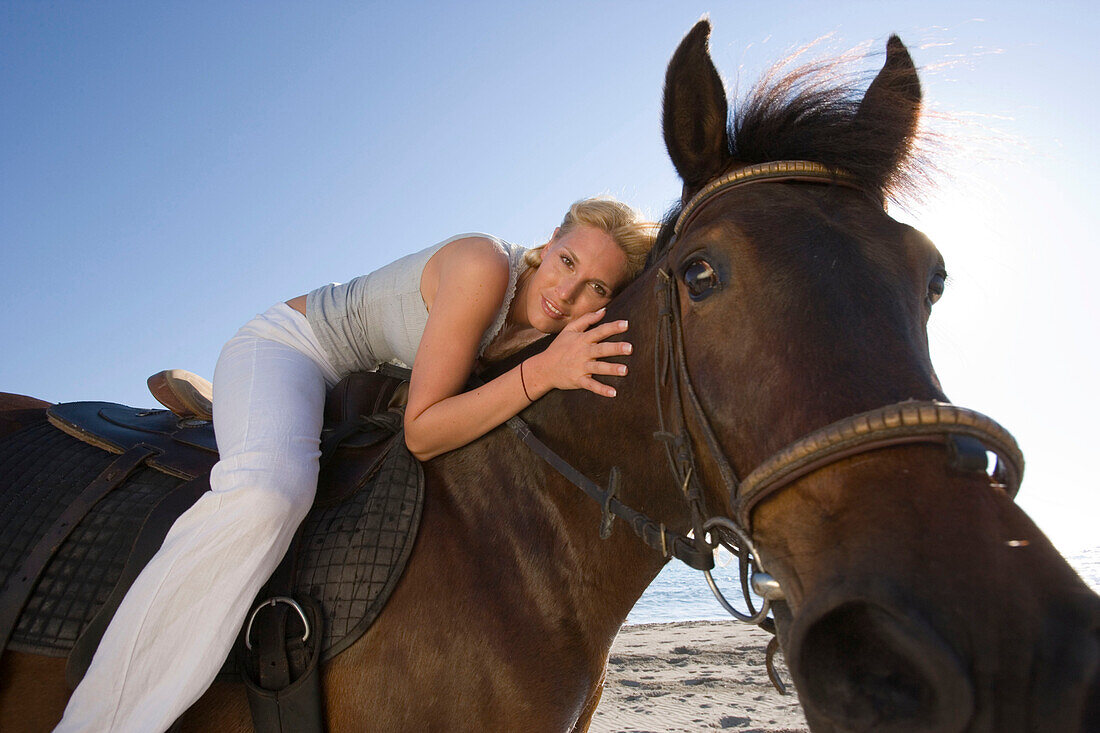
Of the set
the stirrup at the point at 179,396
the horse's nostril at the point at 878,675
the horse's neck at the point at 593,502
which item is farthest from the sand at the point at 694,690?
the stirrup at the point at 179,396

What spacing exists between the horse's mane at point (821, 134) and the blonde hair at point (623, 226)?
12.4 inches

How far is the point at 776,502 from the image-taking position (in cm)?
130

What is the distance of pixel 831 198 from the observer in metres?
1.67

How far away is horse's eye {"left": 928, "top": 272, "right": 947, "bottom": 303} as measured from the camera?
1751mm

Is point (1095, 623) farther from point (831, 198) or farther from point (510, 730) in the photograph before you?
point (510, 730)

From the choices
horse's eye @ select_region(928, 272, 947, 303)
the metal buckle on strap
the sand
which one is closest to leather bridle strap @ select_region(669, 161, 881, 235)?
horse's eye @ select_region(928, 272, 947, 303)

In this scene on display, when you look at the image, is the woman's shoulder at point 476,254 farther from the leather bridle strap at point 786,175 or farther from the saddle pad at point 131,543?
the leather bridle strap at point 786,175

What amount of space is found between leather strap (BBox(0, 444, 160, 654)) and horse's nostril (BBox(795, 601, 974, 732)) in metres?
2.07

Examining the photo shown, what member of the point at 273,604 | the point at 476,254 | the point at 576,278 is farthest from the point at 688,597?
the point at 273,604

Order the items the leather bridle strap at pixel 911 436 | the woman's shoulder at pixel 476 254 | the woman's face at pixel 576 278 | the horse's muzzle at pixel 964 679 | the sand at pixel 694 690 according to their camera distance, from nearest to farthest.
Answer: the horse's muzzle at pixel 964 679
the leather bridle strap at pixel 911 436
the woman's shoulder at pixel 476 254
the woman's face at pixel 576 278
the sand at pixel 694 690

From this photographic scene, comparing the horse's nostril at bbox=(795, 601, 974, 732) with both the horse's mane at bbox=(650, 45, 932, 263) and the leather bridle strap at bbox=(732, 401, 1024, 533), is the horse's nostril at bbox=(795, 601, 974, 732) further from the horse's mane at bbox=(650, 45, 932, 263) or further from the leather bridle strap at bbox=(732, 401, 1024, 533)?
the horse's mane at bbox=(650, 45, 932, 263)

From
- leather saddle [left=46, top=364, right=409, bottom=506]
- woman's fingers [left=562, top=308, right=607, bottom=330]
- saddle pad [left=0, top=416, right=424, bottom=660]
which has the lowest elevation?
saddle pad [left=0, top=416, right=424, bottom=660]

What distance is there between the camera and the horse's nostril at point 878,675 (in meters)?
0.92

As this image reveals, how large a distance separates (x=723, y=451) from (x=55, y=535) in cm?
197
